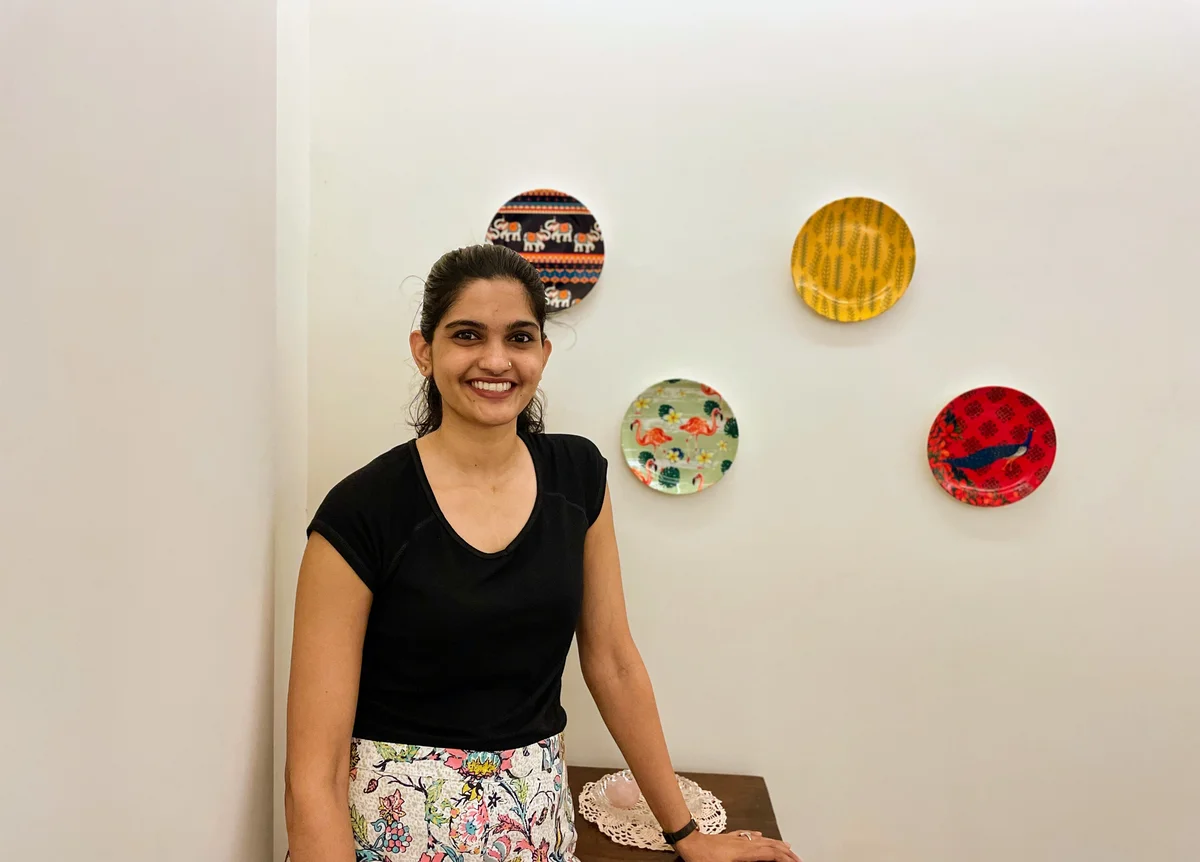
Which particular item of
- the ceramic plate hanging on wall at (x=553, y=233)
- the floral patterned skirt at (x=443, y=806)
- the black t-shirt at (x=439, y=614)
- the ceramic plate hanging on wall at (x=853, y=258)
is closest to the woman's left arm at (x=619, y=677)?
the black t-shirt at (x=439, y=614)

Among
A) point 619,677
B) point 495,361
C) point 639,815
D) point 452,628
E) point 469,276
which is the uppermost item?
point 469,276

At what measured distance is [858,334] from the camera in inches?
65.1

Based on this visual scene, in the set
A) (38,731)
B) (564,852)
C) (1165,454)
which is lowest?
(564,852)

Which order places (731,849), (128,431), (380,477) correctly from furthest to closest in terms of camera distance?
(731,849)
(380,477)
(128,431)

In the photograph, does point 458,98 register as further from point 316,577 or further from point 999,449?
point 999,449

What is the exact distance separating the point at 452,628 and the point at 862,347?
3.52 feet

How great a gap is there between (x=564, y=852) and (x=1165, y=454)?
153 cm

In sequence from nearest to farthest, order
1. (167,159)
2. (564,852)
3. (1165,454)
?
(167,159) < (564,852) < (1165,454)

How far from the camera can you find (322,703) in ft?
3.74

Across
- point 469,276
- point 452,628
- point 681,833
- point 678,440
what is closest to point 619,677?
point 681,833

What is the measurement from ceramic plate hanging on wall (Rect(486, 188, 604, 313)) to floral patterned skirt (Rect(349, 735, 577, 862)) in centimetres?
97

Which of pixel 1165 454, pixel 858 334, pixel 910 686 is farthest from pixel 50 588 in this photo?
pixel 1165 454

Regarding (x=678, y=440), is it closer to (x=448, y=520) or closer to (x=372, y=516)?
(x=448, y=520)

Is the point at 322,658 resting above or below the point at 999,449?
below
